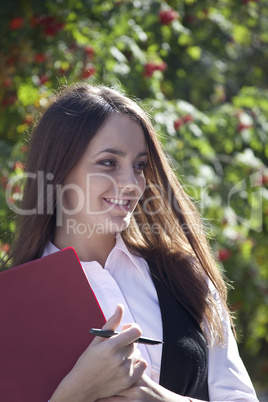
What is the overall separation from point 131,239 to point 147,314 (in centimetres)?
36

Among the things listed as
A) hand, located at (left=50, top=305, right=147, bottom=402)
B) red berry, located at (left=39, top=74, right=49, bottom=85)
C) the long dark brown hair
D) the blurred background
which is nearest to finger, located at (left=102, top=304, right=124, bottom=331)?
hand, located at (left=50, top=305, right=147, bottom=402)

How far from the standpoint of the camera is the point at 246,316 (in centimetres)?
522

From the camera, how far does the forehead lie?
5.93 ft

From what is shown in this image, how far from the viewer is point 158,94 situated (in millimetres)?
3834

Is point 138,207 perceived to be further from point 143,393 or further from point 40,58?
point 40,58

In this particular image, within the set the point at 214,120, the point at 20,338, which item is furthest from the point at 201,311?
the point at 214,120

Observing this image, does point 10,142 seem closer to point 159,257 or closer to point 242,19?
point 159,257

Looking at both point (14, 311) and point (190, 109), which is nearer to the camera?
point (14, 311)

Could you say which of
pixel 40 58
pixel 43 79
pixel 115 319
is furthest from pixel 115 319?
pixel 40 58

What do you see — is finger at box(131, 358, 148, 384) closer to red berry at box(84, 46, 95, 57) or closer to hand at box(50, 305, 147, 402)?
hand at box(50, 305, 147, 402)

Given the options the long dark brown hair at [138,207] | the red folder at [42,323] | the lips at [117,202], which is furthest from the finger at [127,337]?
the lips at [117,202]

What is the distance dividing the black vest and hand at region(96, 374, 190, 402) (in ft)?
0.42

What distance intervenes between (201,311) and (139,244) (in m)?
0.37

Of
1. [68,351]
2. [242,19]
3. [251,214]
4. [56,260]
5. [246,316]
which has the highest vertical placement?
[242,19]
